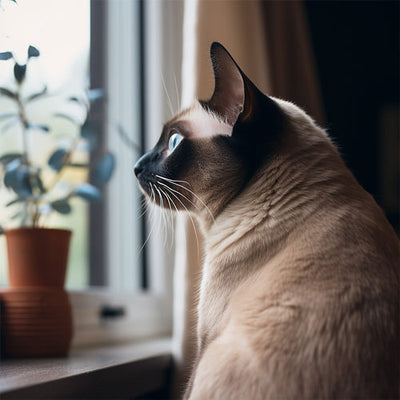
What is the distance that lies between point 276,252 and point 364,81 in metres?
2.38

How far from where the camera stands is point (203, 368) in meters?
0.77

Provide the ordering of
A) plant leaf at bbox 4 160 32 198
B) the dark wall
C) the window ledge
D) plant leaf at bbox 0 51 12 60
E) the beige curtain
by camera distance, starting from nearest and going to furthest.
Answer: the window ledge
plant leaf at bbox 0 51 12 60
plant leaf at bbox 4 160 32 198
the beige curtain
the dark wall

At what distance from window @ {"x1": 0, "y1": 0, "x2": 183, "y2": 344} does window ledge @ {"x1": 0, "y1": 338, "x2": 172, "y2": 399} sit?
35cm

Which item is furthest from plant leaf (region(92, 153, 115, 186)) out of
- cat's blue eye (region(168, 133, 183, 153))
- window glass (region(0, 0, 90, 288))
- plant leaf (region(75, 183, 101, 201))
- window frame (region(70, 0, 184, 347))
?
window frame (region(70, 0, 184, 347))

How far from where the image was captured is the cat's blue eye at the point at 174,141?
3.35 ft

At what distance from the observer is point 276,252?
0.84 meters

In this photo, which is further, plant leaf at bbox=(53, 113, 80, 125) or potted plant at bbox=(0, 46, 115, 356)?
plant leaf at bbox=(53, 113, 80, 125)

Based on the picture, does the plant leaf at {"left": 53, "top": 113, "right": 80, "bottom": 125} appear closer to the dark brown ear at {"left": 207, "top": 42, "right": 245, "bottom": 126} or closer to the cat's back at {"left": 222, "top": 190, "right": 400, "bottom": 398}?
the dark brown ear at {"left": 207, "top": 42, "right": 245, "bottom": 126}

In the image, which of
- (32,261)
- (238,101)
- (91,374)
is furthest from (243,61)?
(91,374)

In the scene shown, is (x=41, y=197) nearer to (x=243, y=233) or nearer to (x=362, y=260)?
(x=243, y=233)

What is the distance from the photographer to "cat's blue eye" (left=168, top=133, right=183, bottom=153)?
102 centimetres

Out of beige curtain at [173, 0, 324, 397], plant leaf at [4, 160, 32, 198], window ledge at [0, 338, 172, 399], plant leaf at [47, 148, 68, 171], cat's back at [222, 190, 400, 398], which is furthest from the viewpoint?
beige curtain at [173, 0, 324, 397]

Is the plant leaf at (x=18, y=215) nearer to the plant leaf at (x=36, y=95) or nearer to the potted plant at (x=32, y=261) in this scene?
the potted plant at (x=32, y=261)

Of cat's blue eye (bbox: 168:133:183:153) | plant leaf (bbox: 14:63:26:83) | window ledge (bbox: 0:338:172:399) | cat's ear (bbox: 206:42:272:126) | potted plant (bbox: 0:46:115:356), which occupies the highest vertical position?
plant leaf (bbox: 14:63:26:83)
